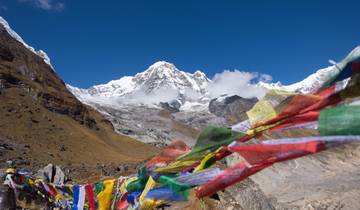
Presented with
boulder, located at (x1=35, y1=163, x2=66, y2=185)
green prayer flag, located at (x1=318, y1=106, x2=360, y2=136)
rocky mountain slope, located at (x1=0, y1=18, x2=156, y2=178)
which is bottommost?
green prayer flag, located at (x1=318, y1=106, x2=360, y2=136)

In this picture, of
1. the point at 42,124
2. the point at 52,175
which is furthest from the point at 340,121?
the point at 42,124

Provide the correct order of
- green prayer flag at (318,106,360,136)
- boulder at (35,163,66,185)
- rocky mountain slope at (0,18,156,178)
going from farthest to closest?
rocky mountain slope at (0,18,156,178), boulder at (35,163,66,185), green prayer flag at (318,106,360,136)

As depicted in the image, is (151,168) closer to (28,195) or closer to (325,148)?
(325,148)

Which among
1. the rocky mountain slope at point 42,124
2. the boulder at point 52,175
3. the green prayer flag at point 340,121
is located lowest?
the green prayer flag at point 340,121

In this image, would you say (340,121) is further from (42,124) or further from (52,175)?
(42,124)

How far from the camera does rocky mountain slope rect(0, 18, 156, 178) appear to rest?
171ft

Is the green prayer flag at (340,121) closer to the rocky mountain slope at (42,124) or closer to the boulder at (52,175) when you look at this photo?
the boulder at (52,175)

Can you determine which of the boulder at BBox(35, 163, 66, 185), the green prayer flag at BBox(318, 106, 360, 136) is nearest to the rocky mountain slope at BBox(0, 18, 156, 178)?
the boulder at BBox(35, 163, 66, 185)

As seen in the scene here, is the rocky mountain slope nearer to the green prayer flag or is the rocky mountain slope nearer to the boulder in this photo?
the boulder

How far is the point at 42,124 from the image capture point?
6712 cm

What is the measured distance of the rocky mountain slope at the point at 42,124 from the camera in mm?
52250

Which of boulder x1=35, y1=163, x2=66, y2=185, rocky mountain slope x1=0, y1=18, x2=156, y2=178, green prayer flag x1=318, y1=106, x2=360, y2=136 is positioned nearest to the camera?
green prayer flag x1=318, y1=106, x2=360, y2=136

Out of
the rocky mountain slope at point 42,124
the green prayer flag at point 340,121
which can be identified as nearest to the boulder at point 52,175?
the rocky mountain slope at point 42,124

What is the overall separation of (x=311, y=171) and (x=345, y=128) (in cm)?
1505
